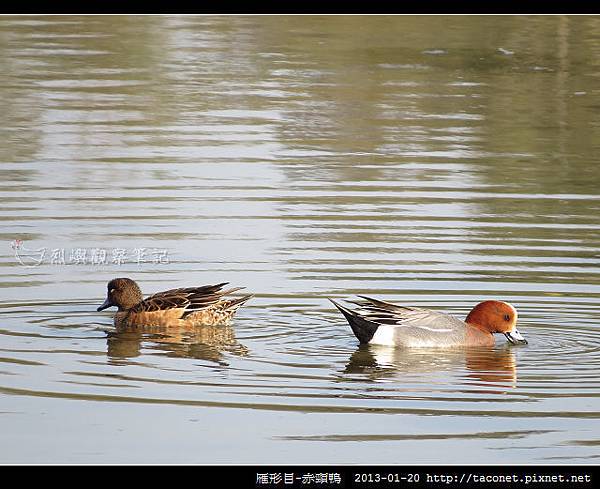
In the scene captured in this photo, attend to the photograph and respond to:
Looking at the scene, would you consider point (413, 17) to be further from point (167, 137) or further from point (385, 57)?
point (167, 137)

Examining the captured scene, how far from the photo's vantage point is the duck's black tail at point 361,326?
1138 centimetres

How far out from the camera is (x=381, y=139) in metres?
18.9

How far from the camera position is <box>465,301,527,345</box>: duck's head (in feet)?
37.6

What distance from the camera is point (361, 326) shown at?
1138 centimetres

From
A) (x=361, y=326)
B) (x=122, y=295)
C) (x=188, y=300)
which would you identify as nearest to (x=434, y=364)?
(x=361, y=326)

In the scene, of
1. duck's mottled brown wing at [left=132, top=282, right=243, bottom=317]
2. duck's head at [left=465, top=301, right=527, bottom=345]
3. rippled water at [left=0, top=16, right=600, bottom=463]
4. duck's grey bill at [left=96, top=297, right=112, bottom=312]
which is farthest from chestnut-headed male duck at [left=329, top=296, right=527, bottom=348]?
duck's grey bill at [left=96, top=297, right=112, bottom=312]

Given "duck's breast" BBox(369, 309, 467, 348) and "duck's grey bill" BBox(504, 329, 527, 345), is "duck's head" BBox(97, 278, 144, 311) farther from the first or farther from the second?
"duck's grey bill" BBox(504, 329, 527, 345)

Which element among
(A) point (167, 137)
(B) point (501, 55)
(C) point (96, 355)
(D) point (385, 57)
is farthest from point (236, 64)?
(C) point (96, 355)

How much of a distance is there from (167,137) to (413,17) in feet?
35.2

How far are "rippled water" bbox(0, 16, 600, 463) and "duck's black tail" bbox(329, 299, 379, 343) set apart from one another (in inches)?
4.7

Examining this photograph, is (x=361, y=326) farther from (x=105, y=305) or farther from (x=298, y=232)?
(x=298, y=232)

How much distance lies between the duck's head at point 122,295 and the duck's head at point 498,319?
2459 millimetres

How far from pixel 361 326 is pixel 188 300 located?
131cm

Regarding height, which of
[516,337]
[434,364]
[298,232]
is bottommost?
[434,364]
